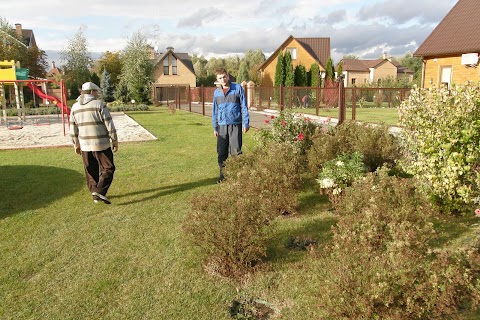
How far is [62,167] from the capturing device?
838 cm

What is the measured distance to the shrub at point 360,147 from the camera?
19.8 ft

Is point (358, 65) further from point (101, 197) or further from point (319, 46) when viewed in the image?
point (101, 197)

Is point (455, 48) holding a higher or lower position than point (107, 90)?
higher

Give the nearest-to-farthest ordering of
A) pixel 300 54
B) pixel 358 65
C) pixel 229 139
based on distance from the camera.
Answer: pixel 229 139, pixel 300 54, pixel 358 65

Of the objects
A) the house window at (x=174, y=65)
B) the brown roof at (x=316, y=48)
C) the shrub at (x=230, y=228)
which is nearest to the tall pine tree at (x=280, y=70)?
the brown roof at (x=316, y=48)

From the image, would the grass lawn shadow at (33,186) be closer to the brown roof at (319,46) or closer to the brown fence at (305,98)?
the brown fence at (305,98)

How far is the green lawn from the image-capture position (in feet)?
10.3

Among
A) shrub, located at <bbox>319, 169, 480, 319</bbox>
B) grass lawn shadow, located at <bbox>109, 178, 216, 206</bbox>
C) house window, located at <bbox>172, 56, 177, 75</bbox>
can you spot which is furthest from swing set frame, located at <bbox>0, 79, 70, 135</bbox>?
house window, located at <bbox>172, 56, 177, 75</bbox>

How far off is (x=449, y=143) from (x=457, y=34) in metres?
21.1

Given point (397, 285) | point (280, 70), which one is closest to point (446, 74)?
point (280, 70)

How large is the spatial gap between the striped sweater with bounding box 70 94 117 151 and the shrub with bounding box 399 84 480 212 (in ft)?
13.4

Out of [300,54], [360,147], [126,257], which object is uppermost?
[300,54]

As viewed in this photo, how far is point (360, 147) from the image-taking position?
20.7 ft

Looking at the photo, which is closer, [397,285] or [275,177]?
[397,285]
